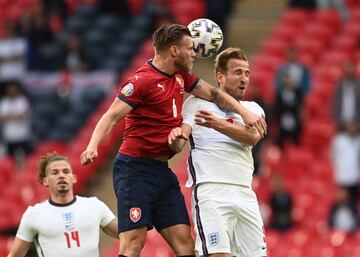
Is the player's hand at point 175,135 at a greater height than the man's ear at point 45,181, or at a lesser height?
greater

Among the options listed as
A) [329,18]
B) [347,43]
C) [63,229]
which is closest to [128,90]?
[63,229]

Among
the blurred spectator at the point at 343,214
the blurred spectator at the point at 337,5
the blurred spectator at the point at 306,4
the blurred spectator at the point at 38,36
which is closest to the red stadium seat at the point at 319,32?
the blurred spectator at the point at 337,5

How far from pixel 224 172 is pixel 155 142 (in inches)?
22.1

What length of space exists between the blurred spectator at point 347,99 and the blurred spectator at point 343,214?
104 cm

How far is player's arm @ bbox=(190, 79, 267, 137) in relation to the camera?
32.9 ft

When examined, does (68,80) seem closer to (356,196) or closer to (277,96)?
(277,96)

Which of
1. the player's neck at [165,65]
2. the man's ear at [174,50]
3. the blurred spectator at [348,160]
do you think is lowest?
the blurred spectator at [348,160]

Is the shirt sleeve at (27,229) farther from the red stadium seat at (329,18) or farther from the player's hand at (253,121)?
the red stadium seat at (329,18)

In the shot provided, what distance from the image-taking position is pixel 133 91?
32.0 feet

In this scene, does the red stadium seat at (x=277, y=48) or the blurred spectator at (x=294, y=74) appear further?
the red stadium seat at (x=277, y=48)

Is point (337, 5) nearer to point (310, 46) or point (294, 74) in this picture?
point (310, 46)

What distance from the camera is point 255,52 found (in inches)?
783

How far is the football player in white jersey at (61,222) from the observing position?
1042 cm

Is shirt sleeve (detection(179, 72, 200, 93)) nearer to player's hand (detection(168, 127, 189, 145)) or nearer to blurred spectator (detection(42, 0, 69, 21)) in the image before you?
player's hand (detection(168, 127, 189, 145))
